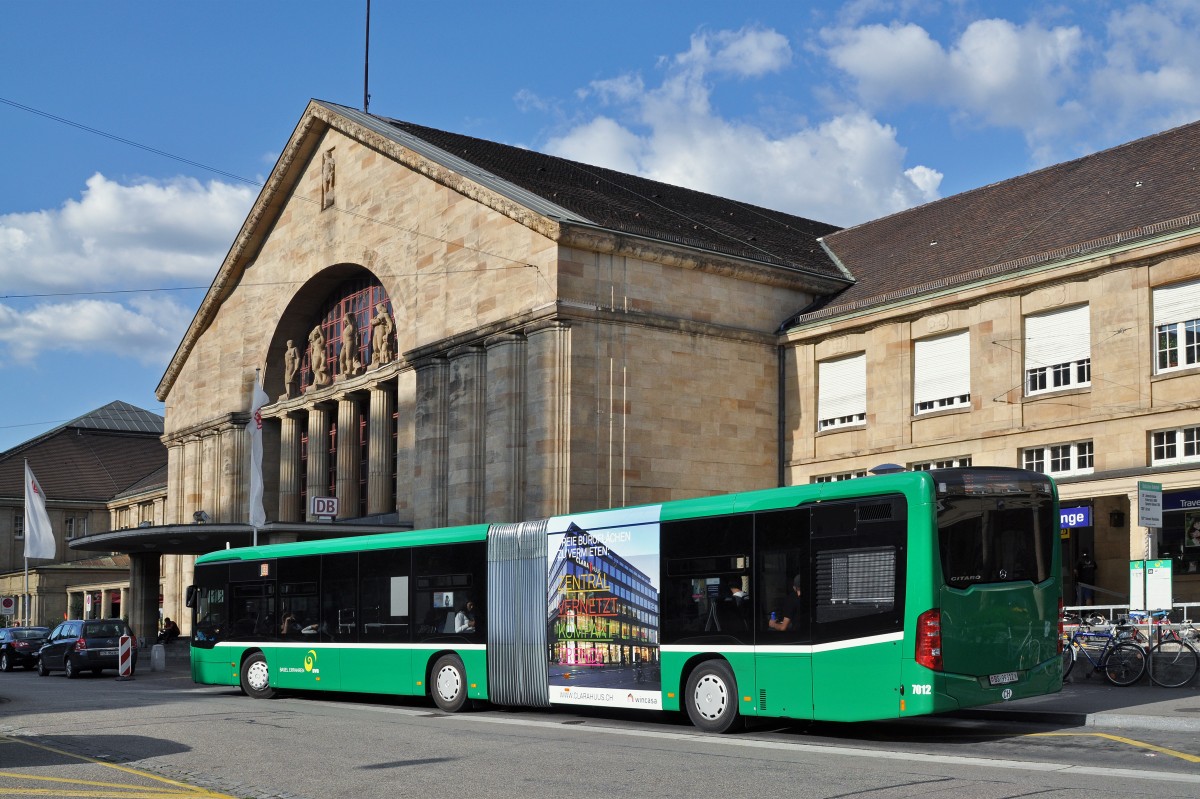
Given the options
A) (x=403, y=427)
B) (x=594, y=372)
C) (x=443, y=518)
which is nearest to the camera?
(x=594, y=372)

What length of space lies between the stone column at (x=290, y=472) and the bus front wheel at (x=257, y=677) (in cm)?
2166

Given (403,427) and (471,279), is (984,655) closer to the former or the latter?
(471,279)

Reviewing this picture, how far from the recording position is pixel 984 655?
49.6ft

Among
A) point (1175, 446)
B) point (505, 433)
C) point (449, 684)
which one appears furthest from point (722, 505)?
point (505, 433)

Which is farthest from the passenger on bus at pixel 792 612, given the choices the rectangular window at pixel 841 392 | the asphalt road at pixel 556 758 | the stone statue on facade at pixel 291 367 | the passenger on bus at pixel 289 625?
the stone statue on facade at pixel 291 367

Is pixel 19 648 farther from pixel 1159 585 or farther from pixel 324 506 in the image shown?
pixel 1159 585

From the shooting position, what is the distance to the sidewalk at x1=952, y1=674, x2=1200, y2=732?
1564cm

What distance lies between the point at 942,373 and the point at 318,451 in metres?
21.6

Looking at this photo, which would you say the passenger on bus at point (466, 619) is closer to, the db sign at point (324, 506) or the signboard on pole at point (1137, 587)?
the signboard on pole at point (1137, 587)

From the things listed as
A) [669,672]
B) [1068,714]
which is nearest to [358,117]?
[669,672]

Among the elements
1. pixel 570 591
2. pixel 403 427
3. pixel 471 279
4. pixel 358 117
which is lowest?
pixel 570 591

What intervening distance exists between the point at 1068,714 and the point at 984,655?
2.18 meters

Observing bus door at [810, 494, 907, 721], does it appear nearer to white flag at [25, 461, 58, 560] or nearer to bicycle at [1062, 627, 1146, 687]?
bicycle at [1062, 627, 1146, 687]

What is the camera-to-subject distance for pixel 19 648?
41438 mm
